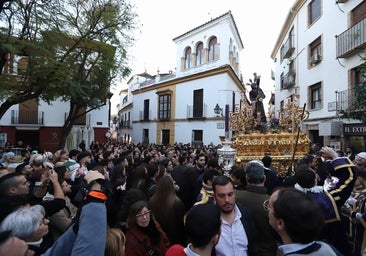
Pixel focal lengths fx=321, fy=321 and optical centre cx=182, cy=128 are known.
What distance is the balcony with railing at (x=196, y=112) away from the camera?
25.6 meters

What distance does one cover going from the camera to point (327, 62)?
55.8 ft

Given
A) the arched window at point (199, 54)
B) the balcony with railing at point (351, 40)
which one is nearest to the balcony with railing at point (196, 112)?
the arched window at point (199, 54)

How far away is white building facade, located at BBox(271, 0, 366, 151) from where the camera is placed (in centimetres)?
1422

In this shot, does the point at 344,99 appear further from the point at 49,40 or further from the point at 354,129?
the point at 49,40

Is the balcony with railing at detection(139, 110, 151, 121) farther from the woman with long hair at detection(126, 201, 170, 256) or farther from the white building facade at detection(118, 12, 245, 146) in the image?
the woman with long hair at detection(126, 201, 170, 256)

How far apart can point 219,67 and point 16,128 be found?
15.8 meters

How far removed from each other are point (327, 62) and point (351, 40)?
2.78 m

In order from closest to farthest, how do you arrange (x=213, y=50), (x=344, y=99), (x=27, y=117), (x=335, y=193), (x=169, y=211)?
(x=335, y=193), (x=169, y=211), (x=344, y=99), (x=27, y=117), (x=213, y=50)

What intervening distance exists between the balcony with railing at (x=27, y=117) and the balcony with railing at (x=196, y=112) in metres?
11.6

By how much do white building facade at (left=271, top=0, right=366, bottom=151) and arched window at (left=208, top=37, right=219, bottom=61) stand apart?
537cm

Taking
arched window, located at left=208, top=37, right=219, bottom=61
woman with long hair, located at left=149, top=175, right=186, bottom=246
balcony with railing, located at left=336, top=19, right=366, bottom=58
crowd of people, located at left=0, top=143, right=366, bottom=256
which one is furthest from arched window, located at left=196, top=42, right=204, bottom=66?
woman with long hair, located at left=149, top=175, right=186, bottom=246

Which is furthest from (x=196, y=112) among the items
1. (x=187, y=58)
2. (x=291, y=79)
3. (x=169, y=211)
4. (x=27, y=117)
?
(x=169, y=211)

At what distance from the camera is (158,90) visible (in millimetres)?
31156

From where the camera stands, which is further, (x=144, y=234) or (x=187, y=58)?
(x=187, y=58)
